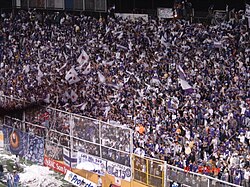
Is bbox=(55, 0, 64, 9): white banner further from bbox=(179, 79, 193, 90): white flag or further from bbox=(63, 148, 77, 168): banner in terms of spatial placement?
bbox=(179, 79, 193, 90): white flag

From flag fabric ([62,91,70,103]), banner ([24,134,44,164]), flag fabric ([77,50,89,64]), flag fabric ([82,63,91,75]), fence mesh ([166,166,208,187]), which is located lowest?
banner ([24,134,44,164])

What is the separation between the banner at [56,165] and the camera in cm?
1942

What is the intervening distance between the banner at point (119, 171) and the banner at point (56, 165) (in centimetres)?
251

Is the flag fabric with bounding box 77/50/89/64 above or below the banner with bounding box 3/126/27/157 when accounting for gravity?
above

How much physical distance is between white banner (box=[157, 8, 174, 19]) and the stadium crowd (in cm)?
108

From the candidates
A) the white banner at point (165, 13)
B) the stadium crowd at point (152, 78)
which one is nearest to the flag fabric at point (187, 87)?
the stadium crowd at point (152, 78)

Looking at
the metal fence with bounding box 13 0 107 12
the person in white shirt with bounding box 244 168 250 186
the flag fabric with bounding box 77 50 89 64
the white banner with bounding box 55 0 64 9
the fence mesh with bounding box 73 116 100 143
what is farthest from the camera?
the white banner with bounding box 55 0 64 9

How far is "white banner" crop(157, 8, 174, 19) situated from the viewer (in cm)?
2386

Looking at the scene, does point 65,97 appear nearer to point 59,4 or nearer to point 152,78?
point 152,78

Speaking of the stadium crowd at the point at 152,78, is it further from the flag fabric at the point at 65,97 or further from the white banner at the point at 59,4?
the white banner at the point at 59,4

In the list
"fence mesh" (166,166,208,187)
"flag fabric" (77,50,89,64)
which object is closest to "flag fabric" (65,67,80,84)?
"flag fabric" (77,50,89,64)

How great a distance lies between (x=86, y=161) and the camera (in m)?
18.1

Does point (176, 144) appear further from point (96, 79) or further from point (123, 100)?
point (96, 79)

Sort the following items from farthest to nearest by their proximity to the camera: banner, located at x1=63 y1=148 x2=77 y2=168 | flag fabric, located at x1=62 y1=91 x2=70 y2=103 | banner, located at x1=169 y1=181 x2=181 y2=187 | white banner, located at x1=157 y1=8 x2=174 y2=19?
white banner, located at x1=157 y1=8 x2=174 y2=19 → flag fabric, located at x1=62 y1=91 x2=70 y2=103 → banner, located at x1=63 y1=148 x2=77 y2=168 → banner, located at x1=169 y1=181 x2=181 y2=187
